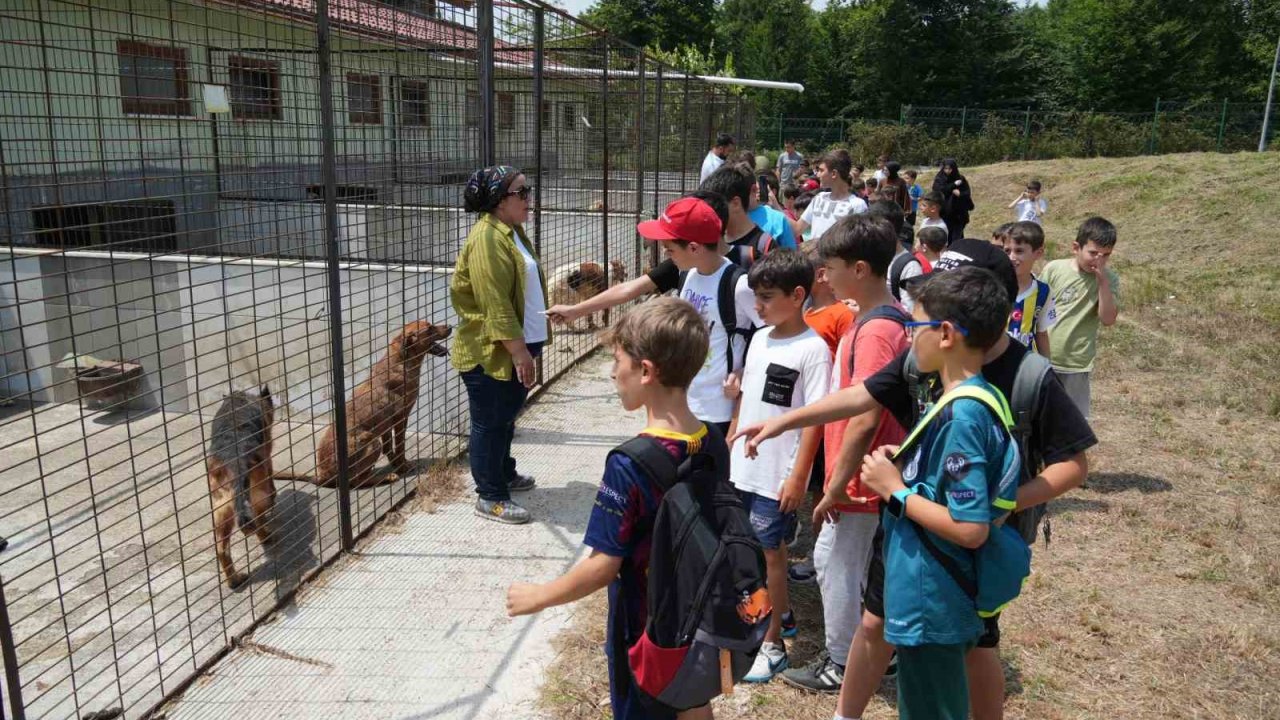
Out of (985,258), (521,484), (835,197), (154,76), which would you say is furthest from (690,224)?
(835,197)

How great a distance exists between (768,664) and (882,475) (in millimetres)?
1451

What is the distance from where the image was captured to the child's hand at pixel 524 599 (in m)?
2.10

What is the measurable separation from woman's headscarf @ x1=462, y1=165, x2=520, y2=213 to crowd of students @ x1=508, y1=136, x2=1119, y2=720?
807 millimetres

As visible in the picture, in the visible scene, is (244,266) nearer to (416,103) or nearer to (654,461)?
(416,103)

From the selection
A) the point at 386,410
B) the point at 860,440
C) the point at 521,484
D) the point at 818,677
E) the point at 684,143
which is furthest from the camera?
the point at 684,143

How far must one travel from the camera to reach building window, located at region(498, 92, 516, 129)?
20.8ft

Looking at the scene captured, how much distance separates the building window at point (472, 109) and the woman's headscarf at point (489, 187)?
1.27m

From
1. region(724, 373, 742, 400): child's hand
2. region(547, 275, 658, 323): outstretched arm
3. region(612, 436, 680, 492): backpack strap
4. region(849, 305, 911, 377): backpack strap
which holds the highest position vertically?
region(849, 305, 911, 377): backpack strap

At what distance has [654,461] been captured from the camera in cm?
204

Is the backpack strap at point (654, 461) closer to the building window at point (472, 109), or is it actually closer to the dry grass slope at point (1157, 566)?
the dry grass slope at point (1157, 566)

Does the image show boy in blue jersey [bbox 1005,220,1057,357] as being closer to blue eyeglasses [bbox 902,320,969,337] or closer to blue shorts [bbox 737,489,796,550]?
blue shorts [bbox 737,489,796,550]

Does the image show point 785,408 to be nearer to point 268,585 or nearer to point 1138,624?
point 1138,624

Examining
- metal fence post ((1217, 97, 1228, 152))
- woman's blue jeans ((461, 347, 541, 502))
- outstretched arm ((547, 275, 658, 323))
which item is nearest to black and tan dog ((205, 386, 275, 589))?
woman's blue jeans ((461, 347, 541, 502))

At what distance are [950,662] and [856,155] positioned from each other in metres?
34.5
